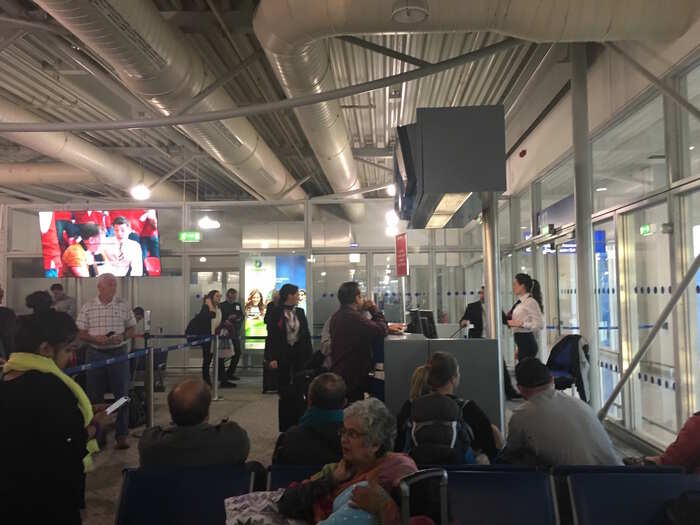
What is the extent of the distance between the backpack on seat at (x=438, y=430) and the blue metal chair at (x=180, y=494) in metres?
0.77

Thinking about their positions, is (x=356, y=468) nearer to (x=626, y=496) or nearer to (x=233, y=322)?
(x=626, y=496)

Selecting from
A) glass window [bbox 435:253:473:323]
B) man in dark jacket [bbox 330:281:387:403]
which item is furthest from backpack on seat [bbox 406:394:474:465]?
glass window [bbox 435:253:473:323]

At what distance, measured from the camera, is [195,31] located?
5.11 m

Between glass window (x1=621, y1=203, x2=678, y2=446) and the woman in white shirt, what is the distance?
0.86 meters

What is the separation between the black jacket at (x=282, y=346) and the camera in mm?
6117

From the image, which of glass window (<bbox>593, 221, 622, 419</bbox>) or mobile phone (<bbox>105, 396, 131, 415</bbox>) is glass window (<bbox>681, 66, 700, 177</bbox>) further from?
mobile phone (<bbox>105, 396, 131, 415</bbox>)

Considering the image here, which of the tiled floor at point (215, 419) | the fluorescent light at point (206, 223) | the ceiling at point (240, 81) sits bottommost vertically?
the tiled floor at point (215, 419)

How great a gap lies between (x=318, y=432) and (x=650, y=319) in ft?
12.2

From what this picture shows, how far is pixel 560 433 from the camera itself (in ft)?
8.11

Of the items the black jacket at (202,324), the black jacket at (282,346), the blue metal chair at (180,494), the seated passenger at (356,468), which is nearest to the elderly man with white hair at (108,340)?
the black jacket at (282,346)

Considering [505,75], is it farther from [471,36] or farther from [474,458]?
[474,458]

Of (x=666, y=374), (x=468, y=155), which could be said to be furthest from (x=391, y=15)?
(x=666, y=374)

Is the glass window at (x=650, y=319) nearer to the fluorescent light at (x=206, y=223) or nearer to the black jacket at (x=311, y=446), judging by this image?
the black jacket at (x=311, y=446)

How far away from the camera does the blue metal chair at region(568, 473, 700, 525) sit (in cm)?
212
